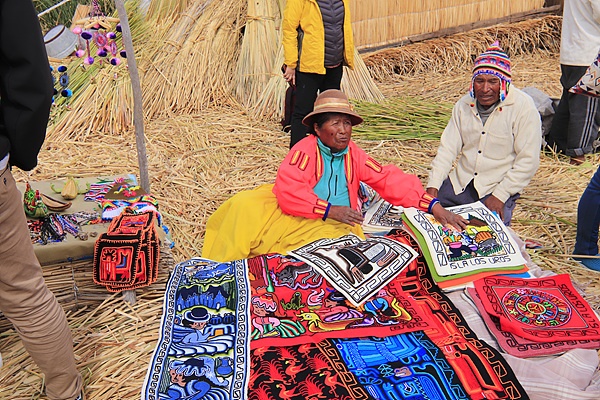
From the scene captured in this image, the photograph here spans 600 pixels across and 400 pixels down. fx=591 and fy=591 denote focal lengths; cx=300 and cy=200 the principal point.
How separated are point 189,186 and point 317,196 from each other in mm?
1533

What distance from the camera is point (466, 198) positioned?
3.34m

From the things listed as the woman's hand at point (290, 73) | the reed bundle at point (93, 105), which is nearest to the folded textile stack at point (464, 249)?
the woman's hand at point (290, 73)

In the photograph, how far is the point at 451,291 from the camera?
2639mm

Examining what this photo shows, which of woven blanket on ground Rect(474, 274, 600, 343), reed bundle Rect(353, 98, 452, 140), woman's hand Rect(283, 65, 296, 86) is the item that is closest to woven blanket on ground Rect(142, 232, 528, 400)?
woven blanket on ground Rect(474, 274, 600, 343)

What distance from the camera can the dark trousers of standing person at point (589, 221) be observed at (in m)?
3.06

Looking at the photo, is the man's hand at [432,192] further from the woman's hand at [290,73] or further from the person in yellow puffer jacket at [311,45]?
the woman's hand at [290,73]

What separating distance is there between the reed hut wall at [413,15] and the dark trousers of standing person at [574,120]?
255cm

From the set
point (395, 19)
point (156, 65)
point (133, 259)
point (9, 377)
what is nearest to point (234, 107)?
point (156, 65)

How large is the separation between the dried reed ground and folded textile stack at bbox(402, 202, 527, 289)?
48 centimetres

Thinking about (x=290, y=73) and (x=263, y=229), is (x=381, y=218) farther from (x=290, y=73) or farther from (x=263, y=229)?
(x=290, y=73)

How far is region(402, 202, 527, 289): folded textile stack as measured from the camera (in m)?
2.64

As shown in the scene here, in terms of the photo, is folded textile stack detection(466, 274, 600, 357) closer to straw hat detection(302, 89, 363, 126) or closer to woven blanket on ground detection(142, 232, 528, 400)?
woven blanket on ground detection(142, 232, 528, 400)

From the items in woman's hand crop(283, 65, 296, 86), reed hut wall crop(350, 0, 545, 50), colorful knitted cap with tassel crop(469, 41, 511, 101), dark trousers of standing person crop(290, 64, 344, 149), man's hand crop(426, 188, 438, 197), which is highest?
reed hut wall crop(350, 0, 545, 50)

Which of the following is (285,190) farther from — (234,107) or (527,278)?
(234,107)
